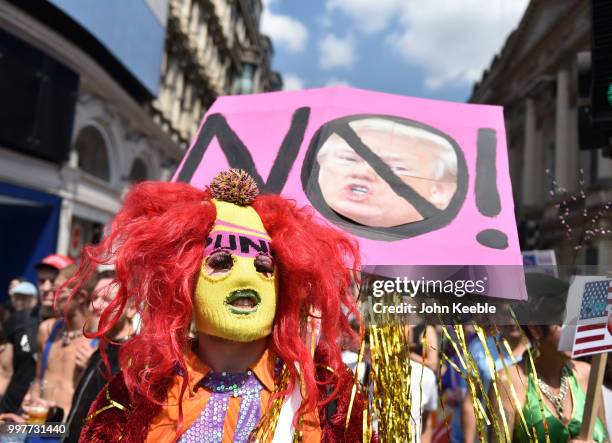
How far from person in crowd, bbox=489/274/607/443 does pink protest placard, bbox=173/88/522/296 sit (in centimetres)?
56

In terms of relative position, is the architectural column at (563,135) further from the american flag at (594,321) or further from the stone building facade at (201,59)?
the american flag at (594,321)

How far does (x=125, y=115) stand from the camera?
1563 centimetres

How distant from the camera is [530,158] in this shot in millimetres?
25297

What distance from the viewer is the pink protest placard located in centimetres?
225

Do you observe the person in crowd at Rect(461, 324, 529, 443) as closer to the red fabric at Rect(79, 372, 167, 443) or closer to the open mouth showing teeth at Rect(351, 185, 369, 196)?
the open mouth showing teeth at Rect(351, 185, 369, 196)

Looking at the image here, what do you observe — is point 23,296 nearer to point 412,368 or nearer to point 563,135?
point 412,368

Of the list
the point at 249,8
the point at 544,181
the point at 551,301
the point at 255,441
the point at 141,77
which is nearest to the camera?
the point at 255,441

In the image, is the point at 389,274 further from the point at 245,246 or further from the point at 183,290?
Answer: the point at 183,290

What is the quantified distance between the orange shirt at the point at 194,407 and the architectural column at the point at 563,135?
21203 millimetres

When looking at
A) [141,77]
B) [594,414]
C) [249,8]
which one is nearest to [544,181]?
[141,77]

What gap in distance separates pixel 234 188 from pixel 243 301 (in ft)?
1.22

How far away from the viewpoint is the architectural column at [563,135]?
2094 cm

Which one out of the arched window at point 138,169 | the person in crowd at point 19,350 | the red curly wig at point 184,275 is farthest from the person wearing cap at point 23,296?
the arched window at point 138,169

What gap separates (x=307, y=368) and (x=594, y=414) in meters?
0.96
